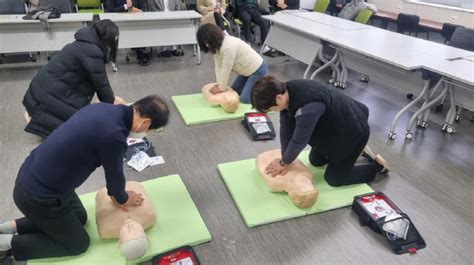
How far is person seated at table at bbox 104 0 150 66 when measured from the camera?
15.6 feet

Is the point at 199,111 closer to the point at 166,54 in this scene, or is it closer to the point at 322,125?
the point at 322,125

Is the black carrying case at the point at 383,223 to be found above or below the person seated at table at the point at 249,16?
below

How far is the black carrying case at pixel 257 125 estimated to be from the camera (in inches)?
116

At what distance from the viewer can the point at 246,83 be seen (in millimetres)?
3488

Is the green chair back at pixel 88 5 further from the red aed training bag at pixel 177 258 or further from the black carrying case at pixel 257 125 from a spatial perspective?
the red aed training bag at pixel 177 258

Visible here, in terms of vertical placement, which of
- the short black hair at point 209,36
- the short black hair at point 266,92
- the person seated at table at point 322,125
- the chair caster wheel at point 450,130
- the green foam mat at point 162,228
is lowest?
the green foam mat at point 162,228

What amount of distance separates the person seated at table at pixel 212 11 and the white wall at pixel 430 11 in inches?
131

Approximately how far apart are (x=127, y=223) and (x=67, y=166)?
46 cm

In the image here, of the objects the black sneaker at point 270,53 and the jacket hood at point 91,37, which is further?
the black sneaker at point 270,53

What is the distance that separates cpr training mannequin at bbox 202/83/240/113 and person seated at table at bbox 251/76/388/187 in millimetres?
1098

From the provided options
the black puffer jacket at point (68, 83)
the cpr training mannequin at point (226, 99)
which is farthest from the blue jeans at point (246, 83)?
the black puffer jacket at point (68, 83)

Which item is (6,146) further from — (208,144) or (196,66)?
(196,66)

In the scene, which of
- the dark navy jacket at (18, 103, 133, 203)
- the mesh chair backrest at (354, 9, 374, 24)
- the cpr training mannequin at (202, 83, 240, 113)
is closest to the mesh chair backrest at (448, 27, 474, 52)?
the mesh chair backrest at (354, 9, 374, 24)

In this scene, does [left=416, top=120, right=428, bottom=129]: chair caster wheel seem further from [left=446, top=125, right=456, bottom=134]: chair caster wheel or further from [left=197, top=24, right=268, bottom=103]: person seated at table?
[left=197, top=24, right=268, bottom=103]: person seated at table
